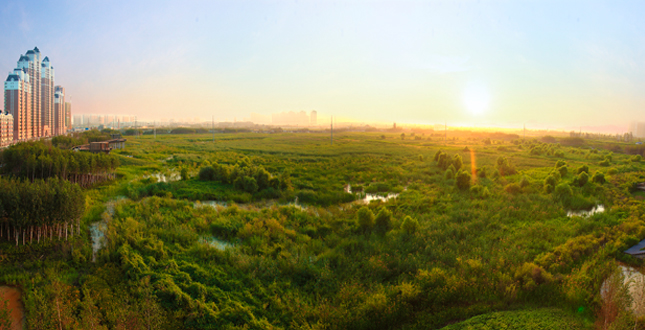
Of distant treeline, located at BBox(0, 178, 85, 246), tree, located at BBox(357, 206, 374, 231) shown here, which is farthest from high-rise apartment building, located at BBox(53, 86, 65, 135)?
tree, located at BBox(357, 206, 374, 231)

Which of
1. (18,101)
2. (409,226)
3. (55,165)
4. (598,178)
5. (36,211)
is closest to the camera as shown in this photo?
(36,211)

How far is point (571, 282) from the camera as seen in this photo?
9273mm

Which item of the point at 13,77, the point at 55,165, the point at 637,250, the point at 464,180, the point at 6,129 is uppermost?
the point at 13,77

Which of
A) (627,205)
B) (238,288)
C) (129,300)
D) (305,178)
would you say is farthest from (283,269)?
(627,205)

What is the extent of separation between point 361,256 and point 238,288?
4295 mm

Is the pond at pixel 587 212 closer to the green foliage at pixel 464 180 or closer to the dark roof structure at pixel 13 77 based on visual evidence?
the green foliage at pixel 464 180

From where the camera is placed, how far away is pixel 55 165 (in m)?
22.6

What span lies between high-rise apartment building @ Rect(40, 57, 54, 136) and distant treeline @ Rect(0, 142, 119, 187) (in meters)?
71.5

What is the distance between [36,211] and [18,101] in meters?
75.3

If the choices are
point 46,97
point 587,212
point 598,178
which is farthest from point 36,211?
point 46,97

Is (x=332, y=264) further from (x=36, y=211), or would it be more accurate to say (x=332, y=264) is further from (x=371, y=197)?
(x=36, y=211)

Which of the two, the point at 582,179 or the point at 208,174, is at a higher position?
the point at 582,179

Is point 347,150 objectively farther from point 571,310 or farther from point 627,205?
point 571,310

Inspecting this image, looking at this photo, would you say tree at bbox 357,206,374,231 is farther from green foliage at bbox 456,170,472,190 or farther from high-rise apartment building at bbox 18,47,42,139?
high-rise apartment building at bbox 18,47,42,139
